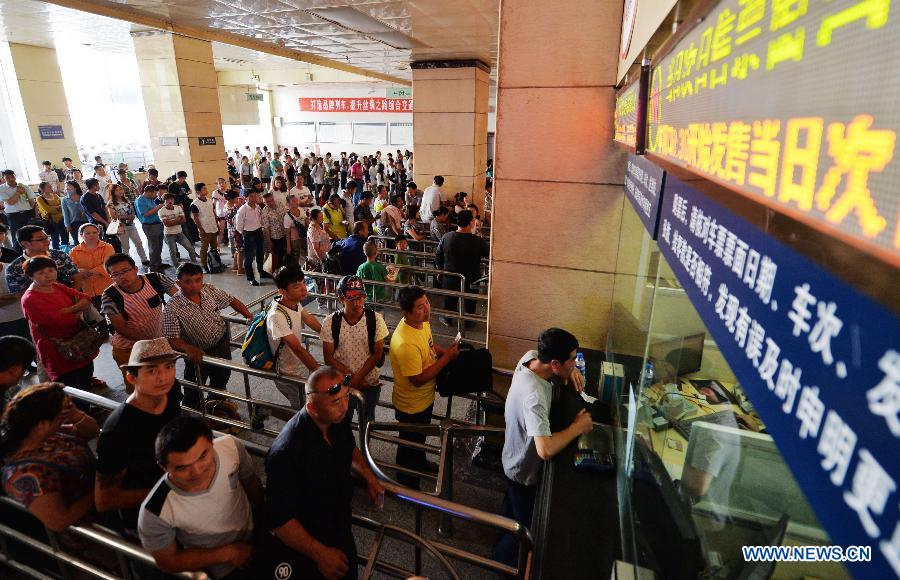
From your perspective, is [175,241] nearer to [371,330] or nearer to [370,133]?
[371,330]

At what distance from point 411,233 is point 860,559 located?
8872 mm

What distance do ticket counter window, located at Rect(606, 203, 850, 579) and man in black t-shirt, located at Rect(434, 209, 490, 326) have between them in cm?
322

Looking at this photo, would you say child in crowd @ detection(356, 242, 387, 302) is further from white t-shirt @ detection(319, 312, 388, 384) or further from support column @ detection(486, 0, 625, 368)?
white t-shirt @ detection(319, 312, 388, 384)

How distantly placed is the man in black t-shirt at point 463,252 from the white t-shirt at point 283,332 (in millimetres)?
3163

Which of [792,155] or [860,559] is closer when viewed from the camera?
[860,559]

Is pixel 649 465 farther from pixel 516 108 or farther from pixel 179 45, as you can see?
pixel 179 45

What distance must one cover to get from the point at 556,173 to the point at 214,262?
8420mm

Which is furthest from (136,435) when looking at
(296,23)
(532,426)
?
(296,23)

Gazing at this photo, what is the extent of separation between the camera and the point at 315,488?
2.44 m

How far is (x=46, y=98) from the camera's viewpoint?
14953mm

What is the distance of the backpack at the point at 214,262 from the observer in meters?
9.95

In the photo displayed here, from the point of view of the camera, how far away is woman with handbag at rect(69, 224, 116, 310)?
570 centimetres

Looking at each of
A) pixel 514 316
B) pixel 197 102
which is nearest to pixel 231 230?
pixel 197 102

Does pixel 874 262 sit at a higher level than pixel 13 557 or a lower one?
higher
